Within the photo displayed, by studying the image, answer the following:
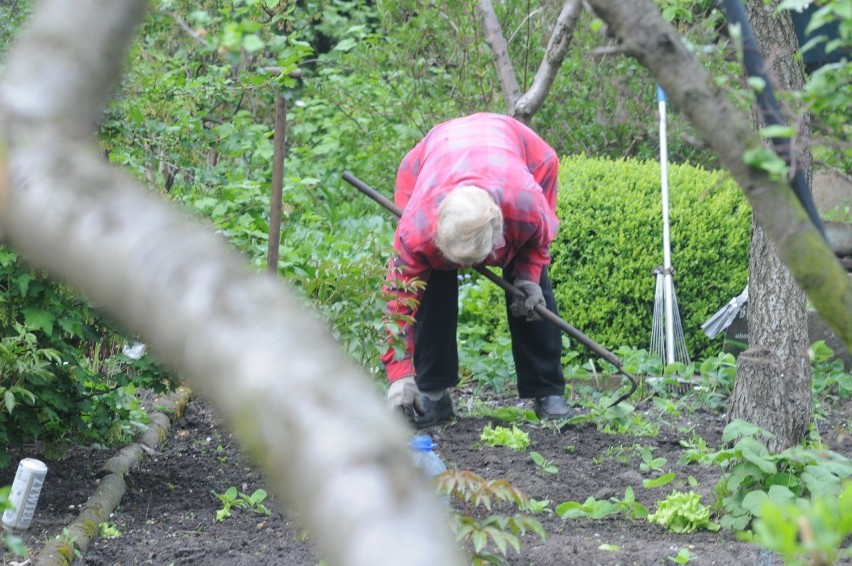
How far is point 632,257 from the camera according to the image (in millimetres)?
6766

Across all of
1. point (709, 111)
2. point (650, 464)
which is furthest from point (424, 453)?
point (709, 111)

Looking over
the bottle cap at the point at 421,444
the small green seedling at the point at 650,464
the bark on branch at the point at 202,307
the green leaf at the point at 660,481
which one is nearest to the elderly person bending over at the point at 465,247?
the small green seedling at the point at 650,464

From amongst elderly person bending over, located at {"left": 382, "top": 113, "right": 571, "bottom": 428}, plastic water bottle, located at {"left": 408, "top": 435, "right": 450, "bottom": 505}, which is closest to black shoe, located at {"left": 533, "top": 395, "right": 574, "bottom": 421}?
elderly person bending over, located at {"left": 382, "top": 113, "right": 571, "bottom": 428}

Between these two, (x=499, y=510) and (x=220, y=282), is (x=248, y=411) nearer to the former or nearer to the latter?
(x=220, y=282)

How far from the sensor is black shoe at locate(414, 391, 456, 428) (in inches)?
208

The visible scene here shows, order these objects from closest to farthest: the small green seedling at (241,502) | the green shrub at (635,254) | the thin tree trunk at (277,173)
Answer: the small green seedling at (241,502) → the thin tree trunk at (277,173) → the green shrub at (635,254)

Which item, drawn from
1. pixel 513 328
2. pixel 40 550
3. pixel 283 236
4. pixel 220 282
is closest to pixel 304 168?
pixel 283 236

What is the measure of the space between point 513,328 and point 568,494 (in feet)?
4.03

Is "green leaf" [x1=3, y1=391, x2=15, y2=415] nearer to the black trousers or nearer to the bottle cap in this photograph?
the bottle cap

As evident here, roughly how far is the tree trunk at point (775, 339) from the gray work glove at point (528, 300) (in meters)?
1.06

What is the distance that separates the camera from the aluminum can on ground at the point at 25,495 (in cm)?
346

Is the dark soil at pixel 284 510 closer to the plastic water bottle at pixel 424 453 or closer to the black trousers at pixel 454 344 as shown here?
the black trousers at pixel 454 344

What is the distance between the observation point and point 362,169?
9.12 meters

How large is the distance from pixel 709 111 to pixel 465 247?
2882mm
